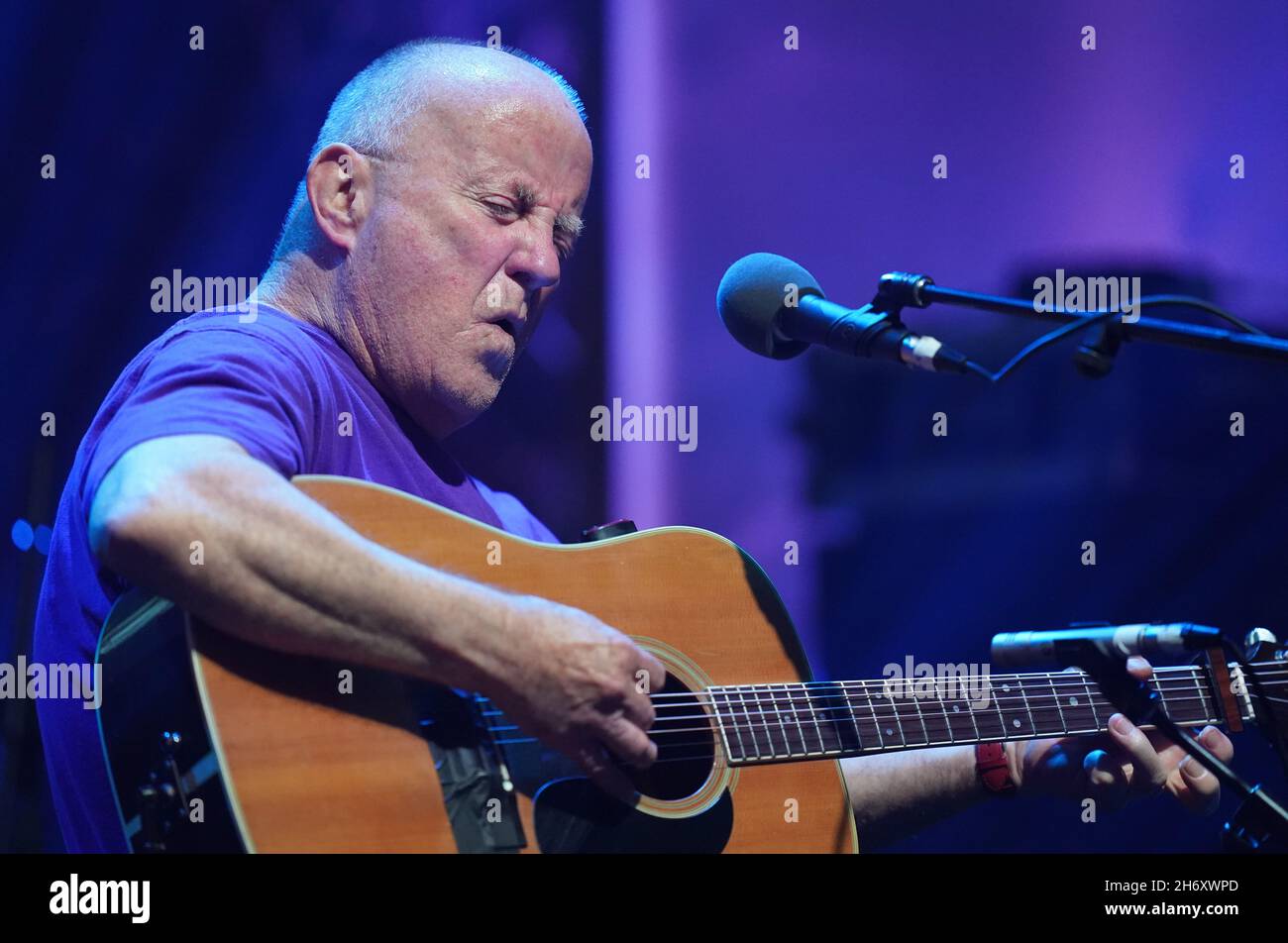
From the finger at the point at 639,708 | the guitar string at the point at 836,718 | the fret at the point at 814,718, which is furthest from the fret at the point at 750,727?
the finger at the point at 639,708

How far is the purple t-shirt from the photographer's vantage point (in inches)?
55.6

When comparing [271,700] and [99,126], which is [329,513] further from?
[99,126]

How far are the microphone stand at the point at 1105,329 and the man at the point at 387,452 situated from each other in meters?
0.54

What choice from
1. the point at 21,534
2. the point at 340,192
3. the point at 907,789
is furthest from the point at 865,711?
the point at 21,534

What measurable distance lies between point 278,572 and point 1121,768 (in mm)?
1569

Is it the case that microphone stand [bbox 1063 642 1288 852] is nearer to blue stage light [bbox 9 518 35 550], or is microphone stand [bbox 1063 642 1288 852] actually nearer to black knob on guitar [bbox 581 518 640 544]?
black knob on guitar [bbox 581 518 640 544]

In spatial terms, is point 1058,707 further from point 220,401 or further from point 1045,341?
point 220,401

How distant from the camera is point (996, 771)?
2.20 meters

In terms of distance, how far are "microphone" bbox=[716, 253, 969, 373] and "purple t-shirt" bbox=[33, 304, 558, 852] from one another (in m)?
0.60

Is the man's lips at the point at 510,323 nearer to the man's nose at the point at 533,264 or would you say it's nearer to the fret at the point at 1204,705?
the man's nose at the point at 533,264

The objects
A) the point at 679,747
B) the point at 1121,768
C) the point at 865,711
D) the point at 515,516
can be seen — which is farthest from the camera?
the point at 515,516

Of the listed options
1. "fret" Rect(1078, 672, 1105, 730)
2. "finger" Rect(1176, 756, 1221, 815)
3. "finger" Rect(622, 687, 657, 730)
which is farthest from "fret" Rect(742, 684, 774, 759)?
"finger" Rect(1176, 756, 1221, 815)

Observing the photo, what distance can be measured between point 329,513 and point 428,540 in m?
0.17

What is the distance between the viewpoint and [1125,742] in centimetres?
207
